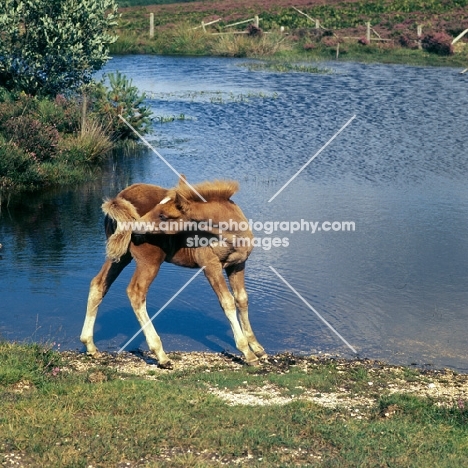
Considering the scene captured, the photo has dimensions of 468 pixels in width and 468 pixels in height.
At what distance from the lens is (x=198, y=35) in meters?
54.3

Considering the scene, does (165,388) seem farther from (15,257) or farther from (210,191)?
(15,257)

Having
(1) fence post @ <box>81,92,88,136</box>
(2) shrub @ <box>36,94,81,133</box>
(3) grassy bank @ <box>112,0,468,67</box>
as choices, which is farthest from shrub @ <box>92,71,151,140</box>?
(3) grassy bank @ <box>112,0,468,67</box>

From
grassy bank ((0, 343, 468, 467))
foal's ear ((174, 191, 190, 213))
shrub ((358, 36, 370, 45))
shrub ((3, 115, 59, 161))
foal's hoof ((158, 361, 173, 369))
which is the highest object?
shrub ((358, 36, 370, 45))

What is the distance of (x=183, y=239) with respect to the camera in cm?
1034

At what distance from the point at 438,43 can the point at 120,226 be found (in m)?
40.1

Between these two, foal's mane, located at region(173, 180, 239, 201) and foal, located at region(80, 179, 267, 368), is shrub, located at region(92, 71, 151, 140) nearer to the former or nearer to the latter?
foal, located at region(80, 179, 267, 368)

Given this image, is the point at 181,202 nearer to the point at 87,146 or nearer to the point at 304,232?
the point at 304,232

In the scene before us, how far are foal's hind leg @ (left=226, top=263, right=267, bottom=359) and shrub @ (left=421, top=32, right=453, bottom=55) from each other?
38408 millimetres

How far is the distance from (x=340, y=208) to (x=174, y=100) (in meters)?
15.7

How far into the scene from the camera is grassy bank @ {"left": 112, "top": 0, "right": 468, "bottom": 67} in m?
48.4

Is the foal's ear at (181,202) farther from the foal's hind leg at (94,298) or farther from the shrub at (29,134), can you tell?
the shrub at (29,134)

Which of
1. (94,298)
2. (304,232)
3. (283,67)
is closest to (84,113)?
(304,232)

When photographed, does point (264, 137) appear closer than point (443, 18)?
Yes

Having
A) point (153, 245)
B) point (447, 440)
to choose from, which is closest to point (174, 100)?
point (153, 245)
